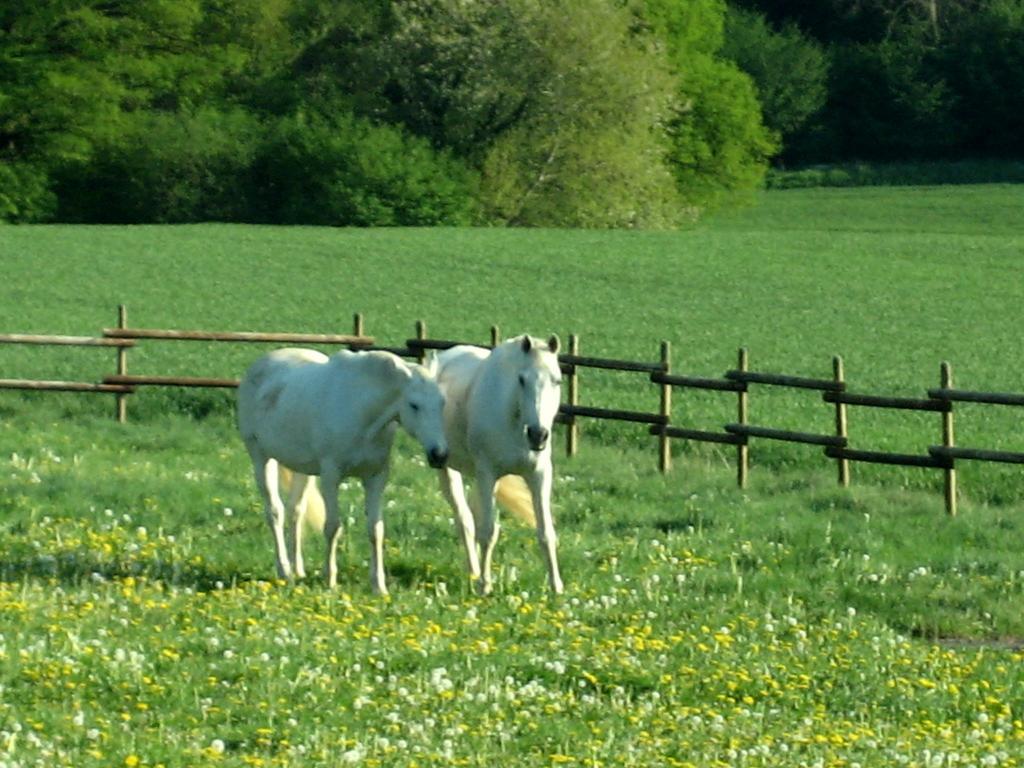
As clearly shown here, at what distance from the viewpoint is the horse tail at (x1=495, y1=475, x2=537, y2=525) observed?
13.6 m

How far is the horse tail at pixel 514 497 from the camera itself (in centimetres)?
1362

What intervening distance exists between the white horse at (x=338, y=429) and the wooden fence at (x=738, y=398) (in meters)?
5.98

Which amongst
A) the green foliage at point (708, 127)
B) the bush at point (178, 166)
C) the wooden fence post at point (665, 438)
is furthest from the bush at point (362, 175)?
the wooden fence post at point (665, 438)

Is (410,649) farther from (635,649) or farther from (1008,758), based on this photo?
(1008,758)

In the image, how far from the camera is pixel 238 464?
1828 cm

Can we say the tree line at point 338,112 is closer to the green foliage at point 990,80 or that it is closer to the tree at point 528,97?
the tree at point 528,97

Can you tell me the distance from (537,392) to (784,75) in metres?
85.9

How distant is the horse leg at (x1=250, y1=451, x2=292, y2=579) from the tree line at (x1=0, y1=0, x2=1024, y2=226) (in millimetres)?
49365

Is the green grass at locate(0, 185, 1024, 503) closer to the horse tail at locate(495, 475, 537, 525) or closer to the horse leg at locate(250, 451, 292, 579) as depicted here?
the horse tail at locate(495, 475, 537, 525)

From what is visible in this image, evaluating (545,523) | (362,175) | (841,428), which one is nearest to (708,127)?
(362,175)

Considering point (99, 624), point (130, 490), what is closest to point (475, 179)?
point (130, 490)

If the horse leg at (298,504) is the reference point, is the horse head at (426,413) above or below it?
above

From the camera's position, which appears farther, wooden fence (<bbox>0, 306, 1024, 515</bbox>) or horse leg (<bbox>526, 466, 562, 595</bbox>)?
wooden fence (<bbox>0, 306, 1024, 515</bbox>)

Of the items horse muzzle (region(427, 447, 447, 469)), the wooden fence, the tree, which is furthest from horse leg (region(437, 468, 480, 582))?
the tree
